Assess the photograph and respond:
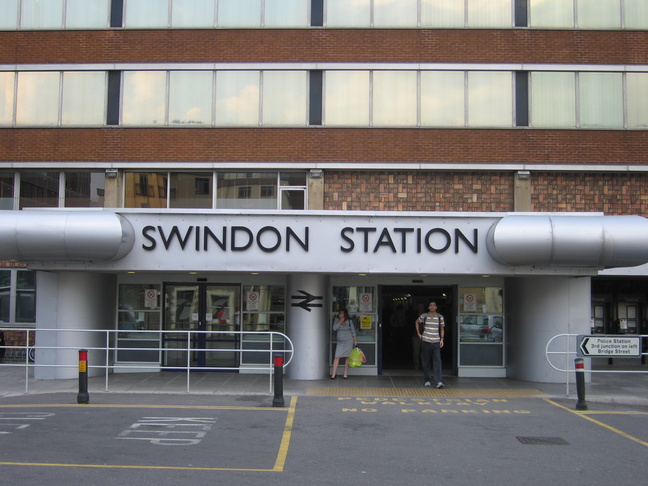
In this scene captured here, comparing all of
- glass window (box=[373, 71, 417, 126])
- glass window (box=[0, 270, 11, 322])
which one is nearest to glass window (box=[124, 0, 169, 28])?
glass window (box=[373, 71, 417, 126])

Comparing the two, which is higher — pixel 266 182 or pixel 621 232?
pixel 266 182

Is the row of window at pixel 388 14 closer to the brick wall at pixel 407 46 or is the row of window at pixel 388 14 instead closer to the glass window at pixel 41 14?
the brick wall at pixel 407 46

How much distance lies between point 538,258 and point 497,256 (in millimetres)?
775

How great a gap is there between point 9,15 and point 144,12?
3.89 meters

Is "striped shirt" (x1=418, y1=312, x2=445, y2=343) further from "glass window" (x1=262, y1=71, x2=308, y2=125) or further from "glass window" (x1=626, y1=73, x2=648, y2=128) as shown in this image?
"glass window" (x1=626, y1=73, x2=648, y2=128)

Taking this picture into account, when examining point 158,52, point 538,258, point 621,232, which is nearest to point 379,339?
Answer: point 538,258

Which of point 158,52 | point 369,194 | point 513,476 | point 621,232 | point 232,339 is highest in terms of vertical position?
point 158,52

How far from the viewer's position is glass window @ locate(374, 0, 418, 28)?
59.8 feet

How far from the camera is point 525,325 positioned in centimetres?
1509

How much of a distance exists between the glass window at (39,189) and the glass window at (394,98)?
911cm

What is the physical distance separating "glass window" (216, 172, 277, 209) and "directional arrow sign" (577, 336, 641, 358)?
28.5 feet

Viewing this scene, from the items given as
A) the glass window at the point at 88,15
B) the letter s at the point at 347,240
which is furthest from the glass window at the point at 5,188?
the letter s at the point at 347,240

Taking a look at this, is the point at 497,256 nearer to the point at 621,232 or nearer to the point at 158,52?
the point at 621,232

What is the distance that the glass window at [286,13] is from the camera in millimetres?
18312
